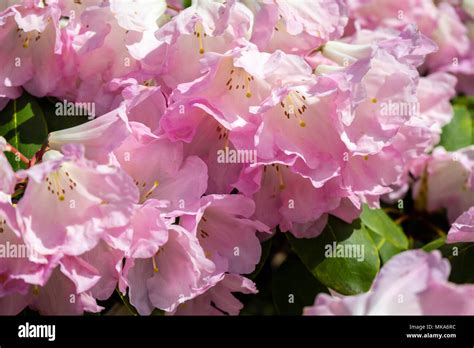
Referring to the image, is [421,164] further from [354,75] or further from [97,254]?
[97,254]

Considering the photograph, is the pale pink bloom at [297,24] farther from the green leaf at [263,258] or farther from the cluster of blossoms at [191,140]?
the green leaf at [263,258]

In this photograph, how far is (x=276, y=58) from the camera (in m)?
0.97

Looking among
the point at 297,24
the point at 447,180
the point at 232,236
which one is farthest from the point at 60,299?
the point at 447,180

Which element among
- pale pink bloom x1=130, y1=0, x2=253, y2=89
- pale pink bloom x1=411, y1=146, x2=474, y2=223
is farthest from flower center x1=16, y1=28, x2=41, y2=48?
pale pink bloom x1=411, y1=146, x2=474, y2=223

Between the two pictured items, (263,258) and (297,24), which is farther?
(263,258)

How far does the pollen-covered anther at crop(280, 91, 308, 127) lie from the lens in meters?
1.03

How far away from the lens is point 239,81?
3.30 ft

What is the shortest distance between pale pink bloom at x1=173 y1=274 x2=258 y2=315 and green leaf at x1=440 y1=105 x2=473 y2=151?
57cm

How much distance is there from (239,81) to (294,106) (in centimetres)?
9

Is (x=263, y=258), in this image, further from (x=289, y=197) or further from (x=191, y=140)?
(x=191, y=140)

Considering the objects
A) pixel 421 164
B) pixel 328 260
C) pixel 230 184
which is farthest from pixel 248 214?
pixel 421 164

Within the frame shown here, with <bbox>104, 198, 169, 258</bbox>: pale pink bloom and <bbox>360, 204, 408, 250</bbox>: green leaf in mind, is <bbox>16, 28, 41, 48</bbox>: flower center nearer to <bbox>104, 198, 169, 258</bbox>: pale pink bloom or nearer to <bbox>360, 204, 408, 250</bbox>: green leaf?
<bbox>104, 198, 169, 258</bbox>: pale pink bloom

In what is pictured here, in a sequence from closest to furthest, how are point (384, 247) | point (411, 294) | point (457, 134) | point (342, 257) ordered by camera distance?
point (411, 294)
point (342, 257)
point (384, 247)
point (457, 134)

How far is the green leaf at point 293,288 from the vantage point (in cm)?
118
